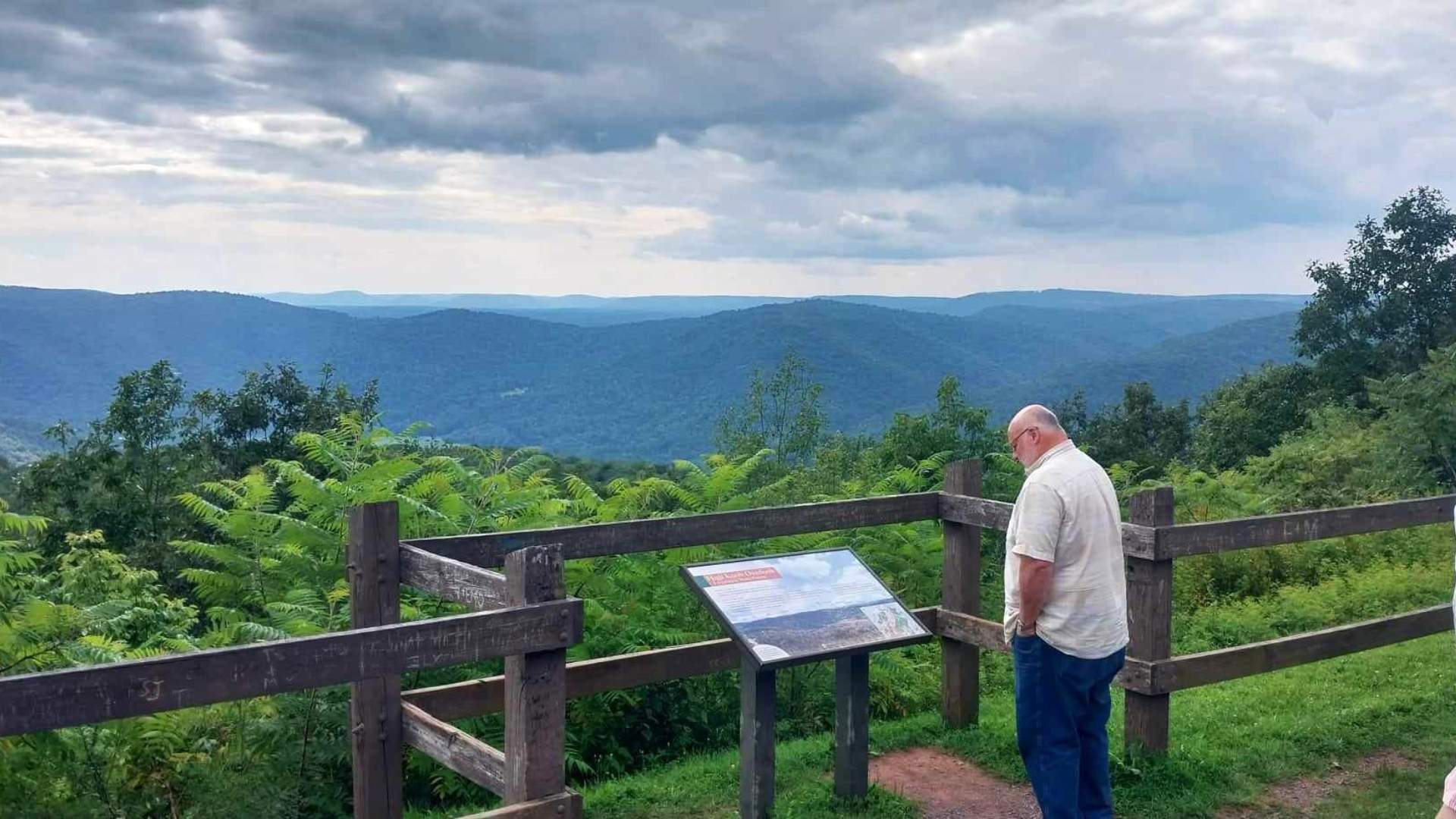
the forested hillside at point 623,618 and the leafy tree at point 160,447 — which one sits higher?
the forested hillside at point 623,618

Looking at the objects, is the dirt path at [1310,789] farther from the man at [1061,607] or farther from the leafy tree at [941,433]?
the leafy tree at [941,433]

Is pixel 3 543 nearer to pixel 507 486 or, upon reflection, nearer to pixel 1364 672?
pixel 507 486

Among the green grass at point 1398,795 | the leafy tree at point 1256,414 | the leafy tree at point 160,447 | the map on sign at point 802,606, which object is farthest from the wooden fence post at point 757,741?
the leafy tree at point 1256,414

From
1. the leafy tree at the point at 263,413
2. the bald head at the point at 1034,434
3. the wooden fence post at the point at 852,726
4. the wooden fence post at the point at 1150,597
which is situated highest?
the bald head at the point at 1034,434

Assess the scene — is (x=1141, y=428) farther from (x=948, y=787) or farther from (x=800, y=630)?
(x=800, y=630)

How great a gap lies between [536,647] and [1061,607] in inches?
89.8

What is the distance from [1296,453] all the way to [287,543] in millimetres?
21459

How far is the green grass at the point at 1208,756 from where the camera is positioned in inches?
237

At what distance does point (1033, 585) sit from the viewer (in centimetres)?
492

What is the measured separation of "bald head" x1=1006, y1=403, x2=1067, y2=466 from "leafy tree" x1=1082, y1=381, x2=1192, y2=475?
5572 cm

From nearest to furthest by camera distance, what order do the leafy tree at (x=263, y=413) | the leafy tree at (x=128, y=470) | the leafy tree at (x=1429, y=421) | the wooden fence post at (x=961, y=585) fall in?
the wooden fence post at (x=961, y=585) < the leafy tree at (x=1429, y=421) < the leafy tree at (x=128, y=470) < the leafy tree at (x=263, y=413)

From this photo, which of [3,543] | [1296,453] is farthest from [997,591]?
[1296,453]

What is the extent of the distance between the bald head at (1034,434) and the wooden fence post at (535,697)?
214cm

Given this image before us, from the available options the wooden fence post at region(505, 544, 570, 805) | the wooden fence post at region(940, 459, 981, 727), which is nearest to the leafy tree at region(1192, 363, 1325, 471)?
the wooden fence post at region(940, 459, 981, 727)
